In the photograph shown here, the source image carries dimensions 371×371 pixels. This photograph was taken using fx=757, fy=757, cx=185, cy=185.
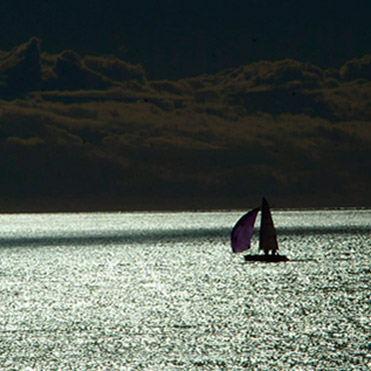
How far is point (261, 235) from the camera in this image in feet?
224

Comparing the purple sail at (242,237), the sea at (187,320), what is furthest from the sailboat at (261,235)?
the sea at (187,320)

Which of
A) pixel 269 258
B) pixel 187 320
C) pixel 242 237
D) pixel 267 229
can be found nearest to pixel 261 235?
pixel 267 229

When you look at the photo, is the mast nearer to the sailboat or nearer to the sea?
the sailboat

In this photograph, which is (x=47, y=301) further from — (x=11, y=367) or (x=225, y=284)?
(x=11, y=367)

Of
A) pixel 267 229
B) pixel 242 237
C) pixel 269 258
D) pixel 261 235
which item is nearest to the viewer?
pixel 267 229

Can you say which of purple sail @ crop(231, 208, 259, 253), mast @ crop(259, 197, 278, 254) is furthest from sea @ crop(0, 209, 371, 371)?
purple sail @ crop(231, 208, 259, 253)

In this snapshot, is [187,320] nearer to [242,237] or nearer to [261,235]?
[261,235]

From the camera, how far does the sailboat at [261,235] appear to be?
66125 mm

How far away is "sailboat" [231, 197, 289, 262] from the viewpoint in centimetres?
6612

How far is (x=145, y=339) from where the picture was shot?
94.8ft

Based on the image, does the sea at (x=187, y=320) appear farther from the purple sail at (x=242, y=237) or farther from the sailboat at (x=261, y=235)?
the purple sail at (x=242, y=237)

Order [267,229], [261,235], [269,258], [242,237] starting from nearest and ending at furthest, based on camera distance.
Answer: [267,229] < [261,235] < [269,258] < [242,237]

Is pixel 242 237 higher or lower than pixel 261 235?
lower

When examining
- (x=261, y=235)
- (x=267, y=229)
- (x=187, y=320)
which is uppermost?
(x=267, y=229)
